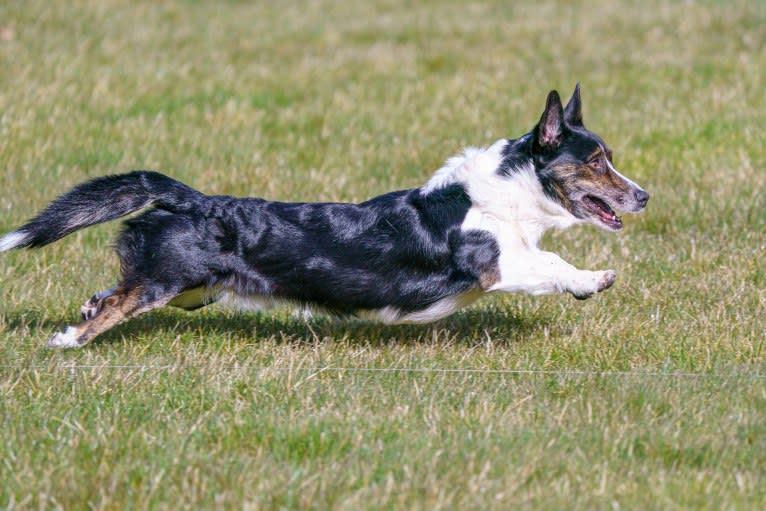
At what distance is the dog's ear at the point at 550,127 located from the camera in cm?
532

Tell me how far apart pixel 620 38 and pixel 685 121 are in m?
3.16

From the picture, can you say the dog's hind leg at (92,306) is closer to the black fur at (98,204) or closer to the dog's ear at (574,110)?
the black fur at (98,204)

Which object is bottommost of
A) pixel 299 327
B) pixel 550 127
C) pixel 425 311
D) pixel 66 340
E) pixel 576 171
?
pixel 299 327

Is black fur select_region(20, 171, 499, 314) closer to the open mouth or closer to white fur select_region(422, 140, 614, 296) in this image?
white fur select_region(422, 140, 614, 296)

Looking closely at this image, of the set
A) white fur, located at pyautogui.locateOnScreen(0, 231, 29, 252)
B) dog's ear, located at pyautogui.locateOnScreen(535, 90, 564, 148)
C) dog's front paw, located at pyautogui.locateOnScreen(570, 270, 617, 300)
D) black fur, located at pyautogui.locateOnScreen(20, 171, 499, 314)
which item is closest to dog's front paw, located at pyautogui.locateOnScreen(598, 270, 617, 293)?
dog's front paw, located at pyautogui.locateOnScreen(570, 270, 617, 300)

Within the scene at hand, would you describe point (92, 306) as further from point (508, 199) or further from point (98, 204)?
point (508, 199)

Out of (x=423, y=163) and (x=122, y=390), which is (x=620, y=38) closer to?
(x=423, y=163)

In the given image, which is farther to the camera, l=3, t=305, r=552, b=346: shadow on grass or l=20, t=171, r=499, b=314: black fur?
l=3, t=305, r=552, b=346: shadow on grass

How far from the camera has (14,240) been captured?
540 centimetres

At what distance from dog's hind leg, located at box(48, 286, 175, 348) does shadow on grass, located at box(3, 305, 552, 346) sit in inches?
12.3

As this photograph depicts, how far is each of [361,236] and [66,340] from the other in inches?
57.6

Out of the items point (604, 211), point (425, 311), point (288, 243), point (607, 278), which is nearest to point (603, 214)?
point (604, 211)

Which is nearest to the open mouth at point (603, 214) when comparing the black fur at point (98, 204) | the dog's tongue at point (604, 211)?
the dog's tongue at point (604, 211)

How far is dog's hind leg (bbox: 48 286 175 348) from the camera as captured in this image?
212 inches
